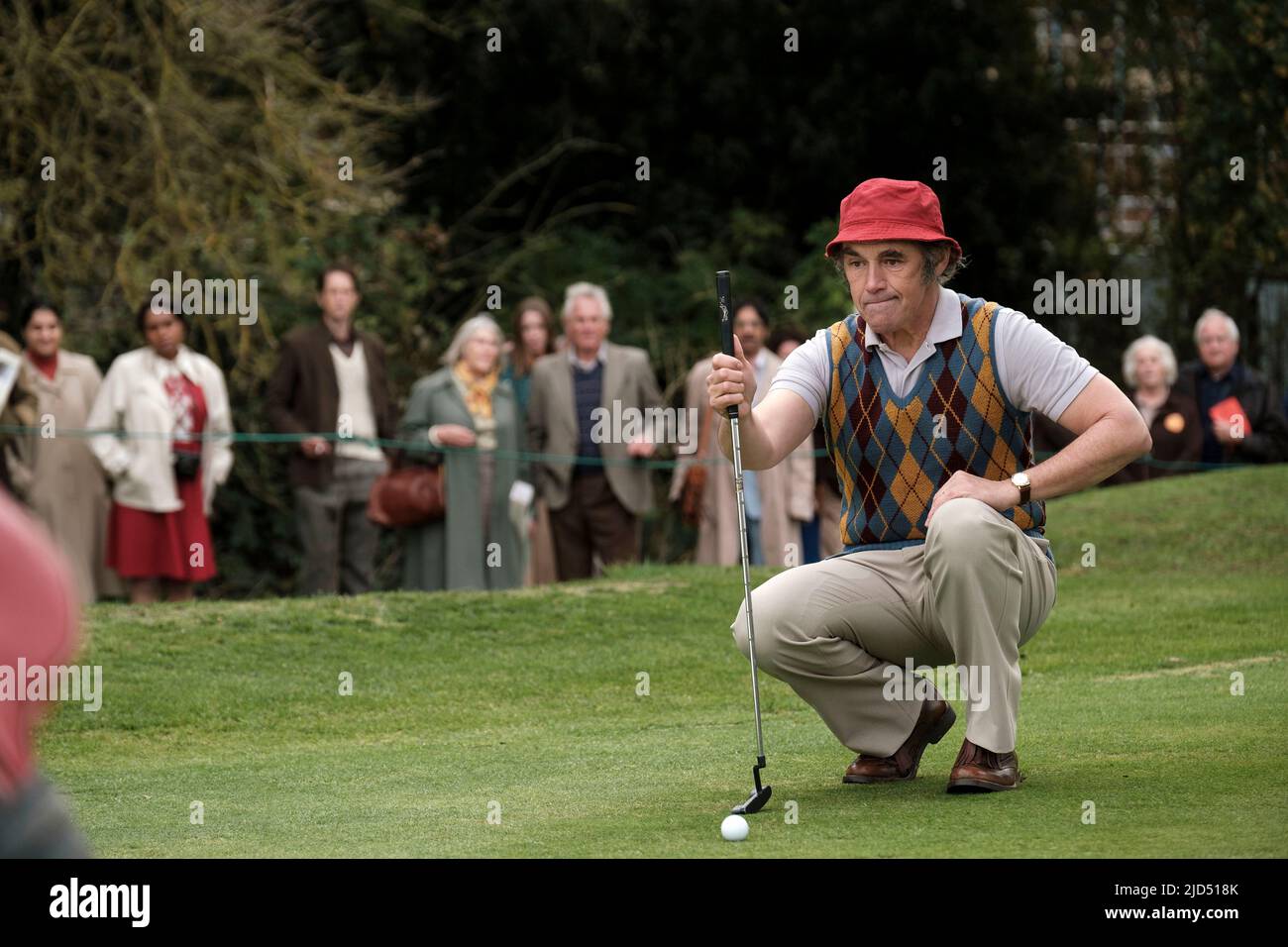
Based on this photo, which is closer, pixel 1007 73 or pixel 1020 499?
pixel 1020 499

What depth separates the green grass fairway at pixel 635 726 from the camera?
5.66m

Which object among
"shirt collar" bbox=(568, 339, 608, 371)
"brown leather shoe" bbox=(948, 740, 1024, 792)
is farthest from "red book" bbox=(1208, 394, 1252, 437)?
"brown leather shoe" bbox=(948, 740, 1024, 792)

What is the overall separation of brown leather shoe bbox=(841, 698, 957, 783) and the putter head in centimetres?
62

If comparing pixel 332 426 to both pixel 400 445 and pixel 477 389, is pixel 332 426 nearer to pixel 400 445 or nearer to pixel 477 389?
pixel 400 445

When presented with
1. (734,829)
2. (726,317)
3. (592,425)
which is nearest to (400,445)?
(592,425)

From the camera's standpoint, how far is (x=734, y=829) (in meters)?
5.38

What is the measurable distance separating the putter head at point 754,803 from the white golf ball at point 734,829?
1.21 feet

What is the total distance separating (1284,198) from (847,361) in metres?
16.4

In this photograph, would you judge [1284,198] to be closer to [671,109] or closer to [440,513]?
[671,109]

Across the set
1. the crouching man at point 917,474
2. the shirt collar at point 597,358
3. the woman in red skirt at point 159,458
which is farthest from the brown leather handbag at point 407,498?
the crouching man at point 917,474
